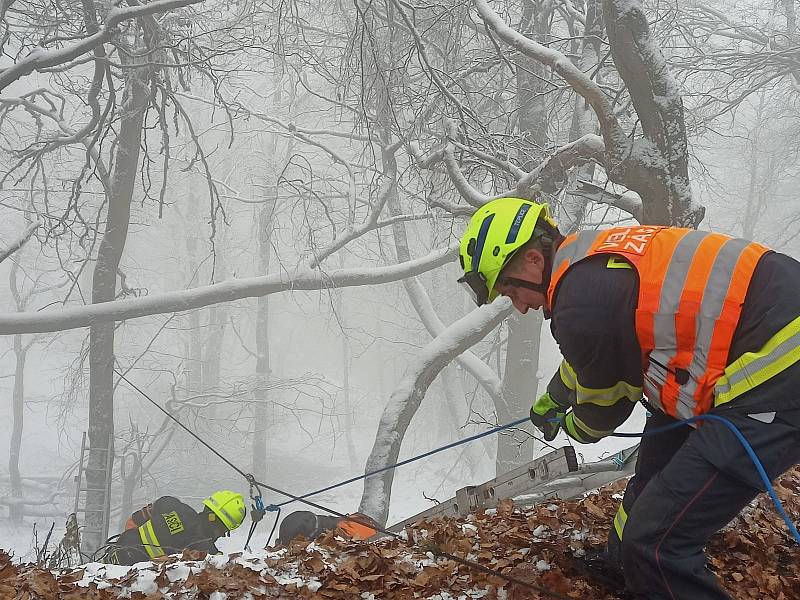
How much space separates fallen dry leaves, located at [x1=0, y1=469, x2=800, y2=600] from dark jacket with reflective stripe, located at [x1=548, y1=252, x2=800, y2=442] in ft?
3.98

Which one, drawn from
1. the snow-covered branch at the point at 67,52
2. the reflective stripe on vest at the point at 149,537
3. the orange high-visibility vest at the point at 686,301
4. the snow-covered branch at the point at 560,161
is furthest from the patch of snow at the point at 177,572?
the snow-covered branch at the point at 67,52

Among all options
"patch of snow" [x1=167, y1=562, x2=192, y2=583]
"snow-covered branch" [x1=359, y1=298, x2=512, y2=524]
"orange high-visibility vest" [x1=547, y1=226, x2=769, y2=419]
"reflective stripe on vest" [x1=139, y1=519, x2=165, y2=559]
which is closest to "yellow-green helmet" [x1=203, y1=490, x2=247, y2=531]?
"reflective stripe on vest" [x1=139, y1=519, x2=165, y2=559]

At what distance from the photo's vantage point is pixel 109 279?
10.6m

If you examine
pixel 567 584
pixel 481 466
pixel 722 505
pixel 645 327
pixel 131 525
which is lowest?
pixel 481 466

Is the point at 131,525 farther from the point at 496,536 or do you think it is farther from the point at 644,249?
the point at 644,249

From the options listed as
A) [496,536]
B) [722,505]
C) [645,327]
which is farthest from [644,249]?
[496,536]

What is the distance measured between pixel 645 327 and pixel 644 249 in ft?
→ 0.99

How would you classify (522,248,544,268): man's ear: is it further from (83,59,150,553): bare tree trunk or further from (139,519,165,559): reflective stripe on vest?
(83,59,150,553): bare tree trunk

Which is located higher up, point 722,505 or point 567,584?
point 722,505

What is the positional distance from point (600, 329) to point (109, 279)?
392 inches

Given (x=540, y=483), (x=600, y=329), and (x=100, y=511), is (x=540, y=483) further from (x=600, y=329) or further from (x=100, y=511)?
(x=100, y=511)

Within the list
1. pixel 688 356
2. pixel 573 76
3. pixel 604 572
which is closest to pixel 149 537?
pixel 604 572

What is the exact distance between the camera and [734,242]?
7.82 feet

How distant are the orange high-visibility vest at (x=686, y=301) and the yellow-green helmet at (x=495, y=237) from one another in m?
0.23
